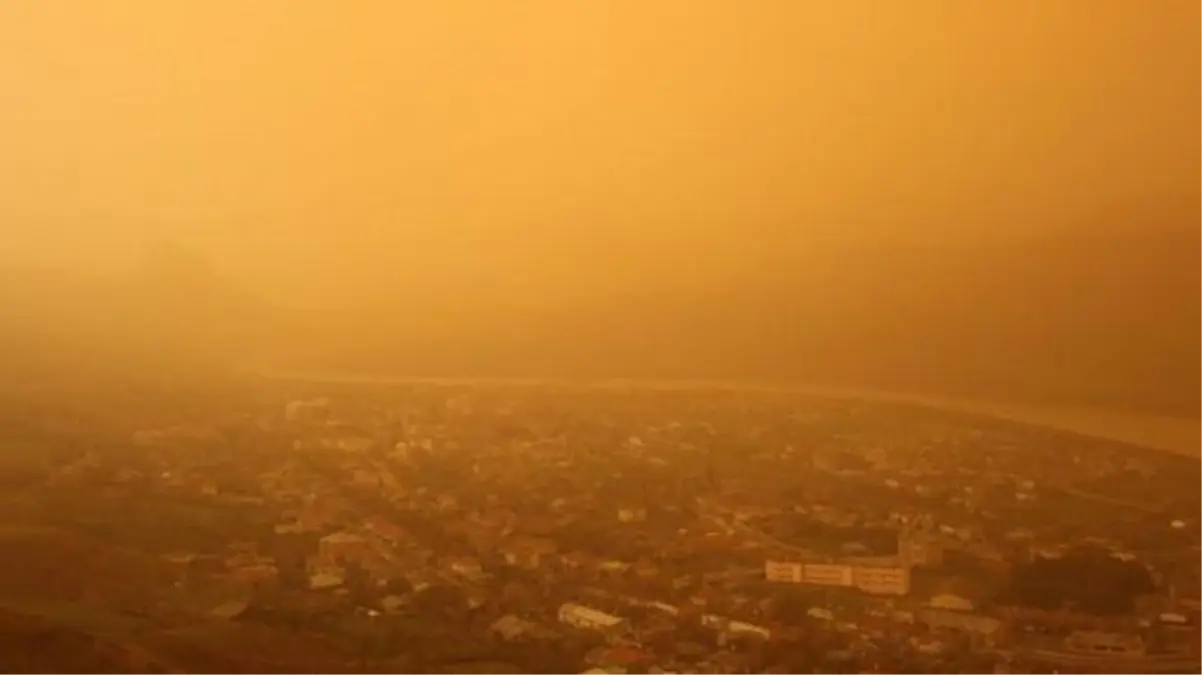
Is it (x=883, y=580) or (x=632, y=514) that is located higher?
(x=632, y=514)

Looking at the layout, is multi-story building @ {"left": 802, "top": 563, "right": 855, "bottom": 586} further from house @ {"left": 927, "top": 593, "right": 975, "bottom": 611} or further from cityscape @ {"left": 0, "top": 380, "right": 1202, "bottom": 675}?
house @ {"left": 927, "top": 593, "right": 975, "bottom": 611}

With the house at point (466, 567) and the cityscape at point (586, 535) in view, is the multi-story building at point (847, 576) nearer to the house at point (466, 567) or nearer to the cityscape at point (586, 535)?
the cityscape at point (586, 535)

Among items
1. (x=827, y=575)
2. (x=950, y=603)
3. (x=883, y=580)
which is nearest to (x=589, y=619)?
(x=827, y=575)

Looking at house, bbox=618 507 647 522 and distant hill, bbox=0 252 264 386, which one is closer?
house, bbox=618 507 647 522

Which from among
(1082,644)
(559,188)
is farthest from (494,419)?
(1082,644)

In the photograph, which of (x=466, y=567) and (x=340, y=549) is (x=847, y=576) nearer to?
(x=466, y=567)

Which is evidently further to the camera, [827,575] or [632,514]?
[632,514]

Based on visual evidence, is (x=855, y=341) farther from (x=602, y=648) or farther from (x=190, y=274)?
(x=190, y=274)

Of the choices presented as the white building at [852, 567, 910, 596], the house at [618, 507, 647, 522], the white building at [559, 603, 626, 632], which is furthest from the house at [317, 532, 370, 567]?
the white building at [852, 567, 910, 596]
